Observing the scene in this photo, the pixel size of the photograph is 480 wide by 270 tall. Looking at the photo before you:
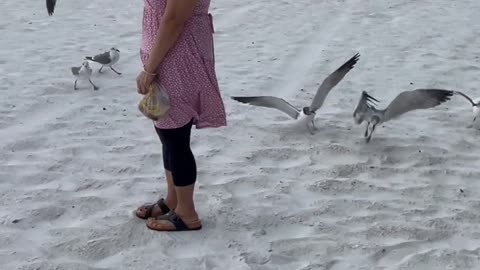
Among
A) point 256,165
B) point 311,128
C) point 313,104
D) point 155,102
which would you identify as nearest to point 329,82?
point 313,104

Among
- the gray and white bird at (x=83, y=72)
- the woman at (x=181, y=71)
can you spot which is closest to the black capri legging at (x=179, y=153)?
the woman at (x=181, y=71)

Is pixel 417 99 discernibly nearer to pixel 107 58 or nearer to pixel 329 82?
pixel 329 82

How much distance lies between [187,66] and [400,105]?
181 centimetres

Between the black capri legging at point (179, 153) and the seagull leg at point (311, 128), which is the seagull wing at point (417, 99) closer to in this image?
the seagull leg at point (311, 128)

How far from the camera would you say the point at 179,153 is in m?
3.14

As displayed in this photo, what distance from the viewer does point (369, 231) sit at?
3.41m

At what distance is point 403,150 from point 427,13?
4.13 metres

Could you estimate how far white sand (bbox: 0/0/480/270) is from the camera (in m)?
3.23

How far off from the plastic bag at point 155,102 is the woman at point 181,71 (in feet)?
0.08

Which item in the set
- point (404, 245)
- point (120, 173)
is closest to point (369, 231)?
point (404, 245)

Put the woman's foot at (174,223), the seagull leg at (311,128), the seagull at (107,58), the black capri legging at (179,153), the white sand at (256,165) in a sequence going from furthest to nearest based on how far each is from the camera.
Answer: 1. the seagull at (107,58)
2. the seagull leg at (311,128)
3. the woman's foot at (174,223)
4. the white sand at (256,165)
5. the black capri legging at (179,153)

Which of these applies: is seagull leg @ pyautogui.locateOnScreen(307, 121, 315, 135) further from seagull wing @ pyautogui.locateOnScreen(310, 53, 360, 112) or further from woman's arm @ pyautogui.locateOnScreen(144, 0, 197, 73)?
woman's arm @ pyautogui.locateOnScreen(144, 0, 197, 73)

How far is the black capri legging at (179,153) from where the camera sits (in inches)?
122


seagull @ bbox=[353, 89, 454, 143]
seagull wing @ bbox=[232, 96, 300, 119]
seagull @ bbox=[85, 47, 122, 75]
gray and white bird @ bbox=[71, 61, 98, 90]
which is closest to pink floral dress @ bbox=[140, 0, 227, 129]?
seagull wing @ bbox=[232, 96, 300, 119]
